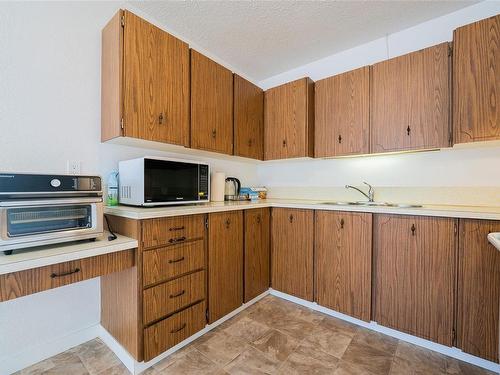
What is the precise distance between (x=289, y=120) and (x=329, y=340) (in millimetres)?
1952

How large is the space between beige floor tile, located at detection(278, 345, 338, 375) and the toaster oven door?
4.51ft

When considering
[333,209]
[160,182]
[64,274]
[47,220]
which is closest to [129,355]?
[64,274]

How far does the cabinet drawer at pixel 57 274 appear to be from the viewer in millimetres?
953

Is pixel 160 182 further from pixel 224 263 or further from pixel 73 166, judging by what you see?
pixel 224 263

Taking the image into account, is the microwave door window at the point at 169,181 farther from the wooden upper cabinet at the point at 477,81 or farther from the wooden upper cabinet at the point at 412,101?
the wooden upper cabinet at the point at 477,81

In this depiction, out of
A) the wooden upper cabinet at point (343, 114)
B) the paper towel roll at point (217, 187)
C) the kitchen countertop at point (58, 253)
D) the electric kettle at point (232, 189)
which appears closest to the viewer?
Answer: the kitchen countertop at point (58, 253)

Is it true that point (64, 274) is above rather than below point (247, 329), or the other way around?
above

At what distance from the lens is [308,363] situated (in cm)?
144

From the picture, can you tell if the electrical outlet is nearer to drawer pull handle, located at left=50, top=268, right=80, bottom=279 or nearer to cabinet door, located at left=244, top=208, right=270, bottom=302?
drawer pull handle, located at left=50, top=268, right=80, bottom=279

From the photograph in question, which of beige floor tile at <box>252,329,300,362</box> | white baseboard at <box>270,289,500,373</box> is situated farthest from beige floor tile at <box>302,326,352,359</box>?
white baseboard at <box>270,289,500,373</box>

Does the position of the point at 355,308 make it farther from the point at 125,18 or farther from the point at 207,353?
the point at 125,18

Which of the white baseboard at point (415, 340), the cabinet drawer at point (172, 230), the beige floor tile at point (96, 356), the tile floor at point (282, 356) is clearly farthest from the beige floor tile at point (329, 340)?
the beige floor tile at point (96, 356)

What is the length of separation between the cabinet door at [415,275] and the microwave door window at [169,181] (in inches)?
56.7

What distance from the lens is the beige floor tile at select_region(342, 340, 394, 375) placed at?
1.40m
